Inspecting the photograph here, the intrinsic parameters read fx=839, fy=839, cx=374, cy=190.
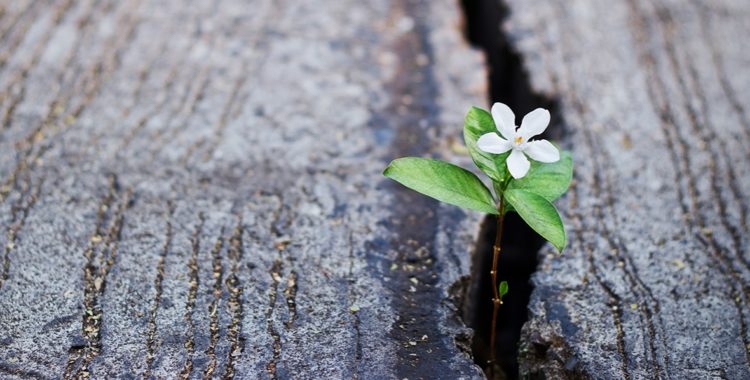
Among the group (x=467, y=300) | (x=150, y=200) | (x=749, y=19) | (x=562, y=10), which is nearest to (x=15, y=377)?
(x=150, y=200)

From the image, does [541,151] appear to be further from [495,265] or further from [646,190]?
[646,190]

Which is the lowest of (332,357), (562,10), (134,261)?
(134,261)

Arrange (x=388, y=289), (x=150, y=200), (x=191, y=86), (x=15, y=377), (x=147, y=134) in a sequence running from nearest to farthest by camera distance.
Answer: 1. (x=15, y=377)
2. (x=388, y=289)
3. (x=150, y=200)
4. (x=147, y=134)
5. (x=191, y=86)

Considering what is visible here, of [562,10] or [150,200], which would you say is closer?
[150,200]

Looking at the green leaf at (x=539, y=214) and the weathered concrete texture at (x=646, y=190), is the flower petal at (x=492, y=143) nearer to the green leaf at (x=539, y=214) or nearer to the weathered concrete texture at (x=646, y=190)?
the green leaf at (x=539, y=214)

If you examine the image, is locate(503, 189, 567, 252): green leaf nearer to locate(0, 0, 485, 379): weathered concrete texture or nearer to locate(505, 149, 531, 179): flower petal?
locate(505, 149, 531, 179): flower petal

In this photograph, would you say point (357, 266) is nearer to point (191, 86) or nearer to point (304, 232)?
point (304, 232)

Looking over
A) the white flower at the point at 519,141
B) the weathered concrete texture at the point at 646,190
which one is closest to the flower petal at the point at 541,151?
the white flower at the point at 519,141
